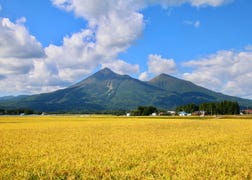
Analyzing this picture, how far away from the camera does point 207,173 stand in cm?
1395

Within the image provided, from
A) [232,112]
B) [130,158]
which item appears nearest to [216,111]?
[232,112]

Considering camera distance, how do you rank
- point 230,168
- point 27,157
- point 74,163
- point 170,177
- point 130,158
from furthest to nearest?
point 27,157 → point 130,158 → point 74,163 → point 230,168 → point 170,177

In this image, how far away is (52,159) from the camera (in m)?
18.1

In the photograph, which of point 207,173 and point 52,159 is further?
point 52,159

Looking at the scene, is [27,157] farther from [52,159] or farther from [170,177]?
[170,177]

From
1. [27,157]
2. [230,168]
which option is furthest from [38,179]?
[230,168]

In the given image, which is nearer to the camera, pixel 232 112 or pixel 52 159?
pixel 52 159

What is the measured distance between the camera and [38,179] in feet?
43.5

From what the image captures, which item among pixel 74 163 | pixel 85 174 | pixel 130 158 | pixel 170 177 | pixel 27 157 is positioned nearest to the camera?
pixel 170 177

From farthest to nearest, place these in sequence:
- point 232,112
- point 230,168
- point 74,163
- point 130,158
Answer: point 232,112
point 130,158
point 74,163
point 230,168

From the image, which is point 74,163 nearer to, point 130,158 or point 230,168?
point 130,158

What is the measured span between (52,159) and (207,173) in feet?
26.7

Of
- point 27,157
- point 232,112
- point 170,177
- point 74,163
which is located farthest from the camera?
point 232,112

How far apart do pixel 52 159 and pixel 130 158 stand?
401 centimetres
